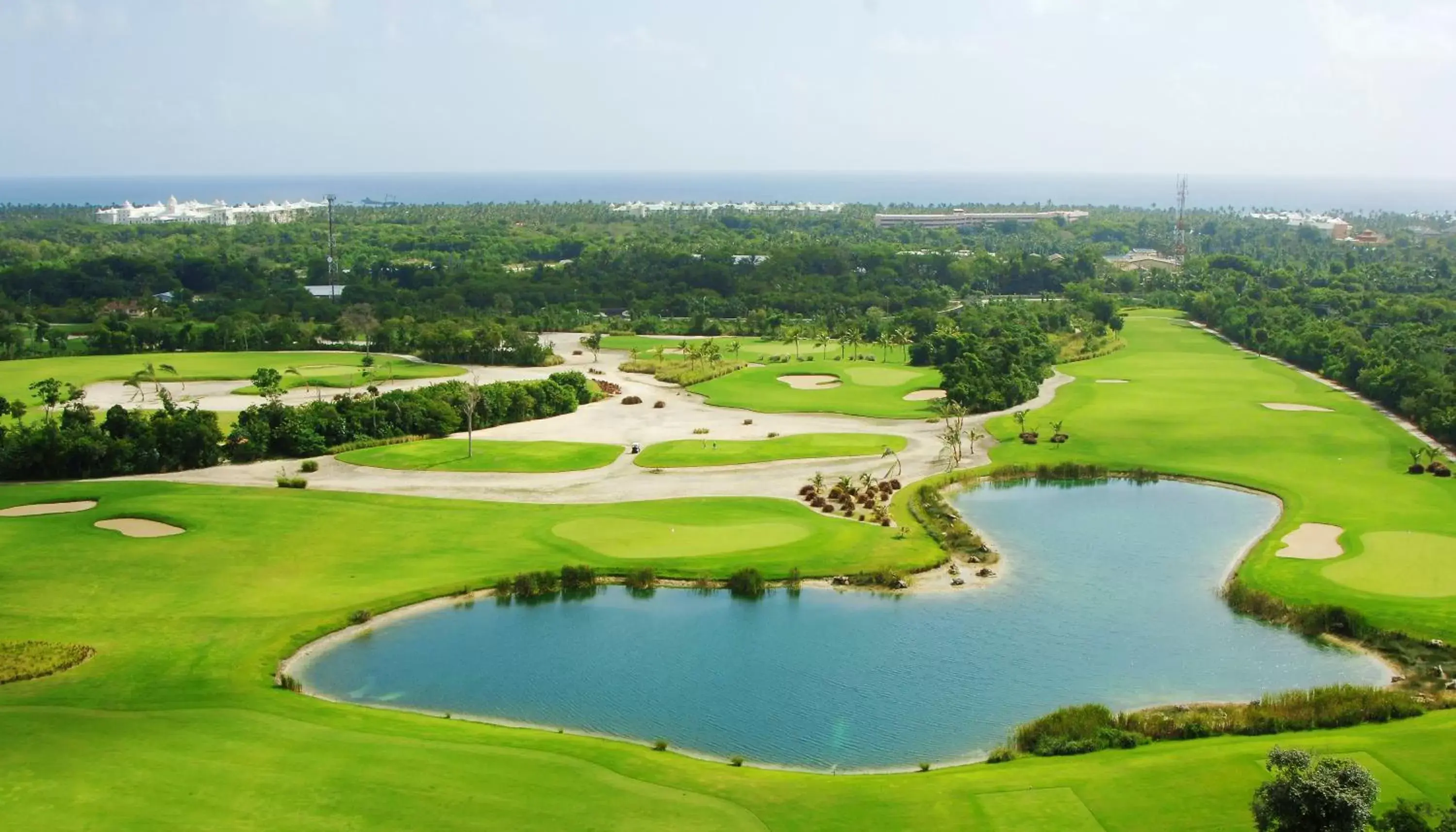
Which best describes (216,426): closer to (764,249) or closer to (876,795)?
(876,795)

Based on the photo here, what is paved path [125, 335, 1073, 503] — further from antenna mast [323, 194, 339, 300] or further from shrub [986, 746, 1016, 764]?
antenna mast [323, 194, 339, 300]

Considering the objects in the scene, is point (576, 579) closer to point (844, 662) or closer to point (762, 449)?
point (844, 662)

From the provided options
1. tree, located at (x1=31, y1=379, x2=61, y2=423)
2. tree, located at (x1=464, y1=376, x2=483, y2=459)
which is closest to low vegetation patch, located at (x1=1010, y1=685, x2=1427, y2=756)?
tree, located at (x1=464, y1=376, x2=483, y2=459)

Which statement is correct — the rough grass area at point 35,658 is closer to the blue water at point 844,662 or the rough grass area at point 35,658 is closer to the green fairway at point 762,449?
the blue water at point 844,662

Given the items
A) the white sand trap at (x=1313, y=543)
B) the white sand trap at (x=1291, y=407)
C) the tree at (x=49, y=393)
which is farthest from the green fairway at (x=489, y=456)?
the white sand trap at (x=1291, y=407)

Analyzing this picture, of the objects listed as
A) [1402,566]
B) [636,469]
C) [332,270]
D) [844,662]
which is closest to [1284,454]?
[1402,566]

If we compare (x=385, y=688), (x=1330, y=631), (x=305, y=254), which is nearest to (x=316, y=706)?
(x=385, y=688)
